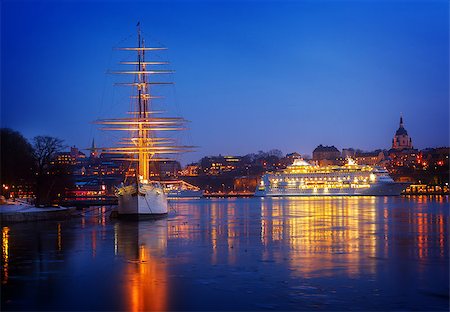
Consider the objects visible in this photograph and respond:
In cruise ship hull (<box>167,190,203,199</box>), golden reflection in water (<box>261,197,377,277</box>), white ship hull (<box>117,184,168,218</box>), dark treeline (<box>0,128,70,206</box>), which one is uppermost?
dark treeline (<box>0,128,70,206</box>)

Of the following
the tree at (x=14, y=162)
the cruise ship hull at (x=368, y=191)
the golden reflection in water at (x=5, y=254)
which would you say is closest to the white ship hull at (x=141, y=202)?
the tree at (x=14, y=162)

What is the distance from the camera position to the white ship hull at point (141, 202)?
56.2 metres

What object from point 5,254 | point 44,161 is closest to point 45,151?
point 44,161

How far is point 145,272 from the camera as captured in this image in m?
20.7

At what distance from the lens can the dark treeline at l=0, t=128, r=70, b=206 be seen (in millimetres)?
64062

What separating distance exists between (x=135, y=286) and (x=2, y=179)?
159 ft

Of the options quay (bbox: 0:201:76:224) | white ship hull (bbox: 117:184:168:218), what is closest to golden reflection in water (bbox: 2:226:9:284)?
quay (bbox: 0:201:76:224)

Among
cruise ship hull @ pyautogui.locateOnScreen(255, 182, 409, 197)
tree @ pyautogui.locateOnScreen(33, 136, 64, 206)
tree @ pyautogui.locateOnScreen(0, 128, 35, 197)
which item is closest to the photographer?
tree @ pyautogui.locateOnScreen(0, 128, 35, 197)

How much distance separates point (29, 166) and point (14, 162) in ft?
22.1

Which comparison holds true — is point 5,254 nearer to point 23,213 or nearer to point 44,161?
point 23,213

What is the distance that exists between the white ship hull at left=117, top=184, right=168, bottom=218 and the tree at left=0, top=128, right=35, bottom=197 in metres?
11.8

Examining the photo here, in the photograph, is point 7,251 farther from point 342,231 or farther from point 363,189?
point 363,189

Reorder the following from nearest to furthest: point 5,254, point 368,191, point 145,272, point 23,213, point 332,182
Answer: point 145,272 < point 5,254 < point 23,213 < point 368,191 < point 332,182

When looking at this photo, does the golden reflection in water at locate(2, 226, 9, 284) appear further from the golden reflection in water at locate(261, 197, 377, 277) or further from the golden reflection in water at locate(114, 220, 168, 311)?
the golden reflection in water at locate(261, 197, 377, 277)
